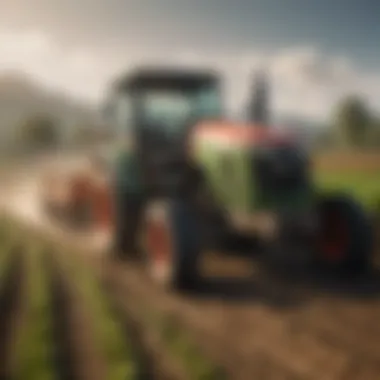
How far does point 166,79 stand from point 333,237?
1.12 metres

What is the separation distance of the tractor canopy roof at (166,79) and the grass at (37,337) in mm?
944

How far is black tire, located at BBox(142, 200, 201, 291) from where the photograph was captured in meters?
2.54

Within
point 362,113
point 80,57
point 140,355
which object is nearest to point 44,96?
point 80,57

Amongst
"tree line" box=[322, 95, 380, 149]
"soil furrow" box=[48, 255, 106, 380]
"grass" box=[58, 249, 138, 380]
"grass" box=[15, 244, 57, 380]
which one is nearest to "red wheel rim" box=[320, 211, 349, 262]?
"tree line" box=[322, 95, 380, 149]

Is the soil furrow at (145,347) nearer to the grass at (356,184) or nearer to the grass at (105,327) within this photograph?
the grass at (105,327)

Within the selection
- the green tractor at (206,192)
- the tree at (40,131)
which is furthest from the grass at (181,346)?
the tree at (40,131)

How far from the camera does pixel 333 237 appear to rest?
2936 millimetres

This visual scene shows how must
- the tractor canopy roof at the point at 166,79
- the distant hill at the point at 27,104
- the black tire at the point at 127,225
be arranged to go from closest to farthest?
the distant hill at the point at 27,104
the tractor canopy roof at the point at 166,79
the black tire at the point at 127,225

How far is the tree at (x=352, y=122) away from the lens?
2598mm

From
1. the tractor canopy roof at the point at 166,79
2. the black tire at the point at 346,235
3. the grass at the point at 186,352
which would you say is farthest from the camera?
the black tire at the point at 346,235

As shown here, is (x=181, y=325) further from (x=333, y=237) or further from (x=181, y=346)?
(x=333, y=237)

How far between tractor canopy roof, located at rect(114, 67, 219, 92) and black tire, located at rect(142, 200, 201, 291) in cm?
55

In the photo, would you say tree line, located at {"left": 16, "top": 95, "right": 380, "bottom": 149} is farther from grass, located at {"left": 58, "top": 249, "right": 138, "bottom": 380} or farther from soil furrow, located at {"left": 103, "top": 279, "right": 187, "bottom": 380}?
soil furrow, located at {"left": 103, "top": 279, "right": 187, "bottom": 380}

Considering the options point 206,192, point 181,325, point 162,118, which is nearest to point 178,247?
point 181,325
